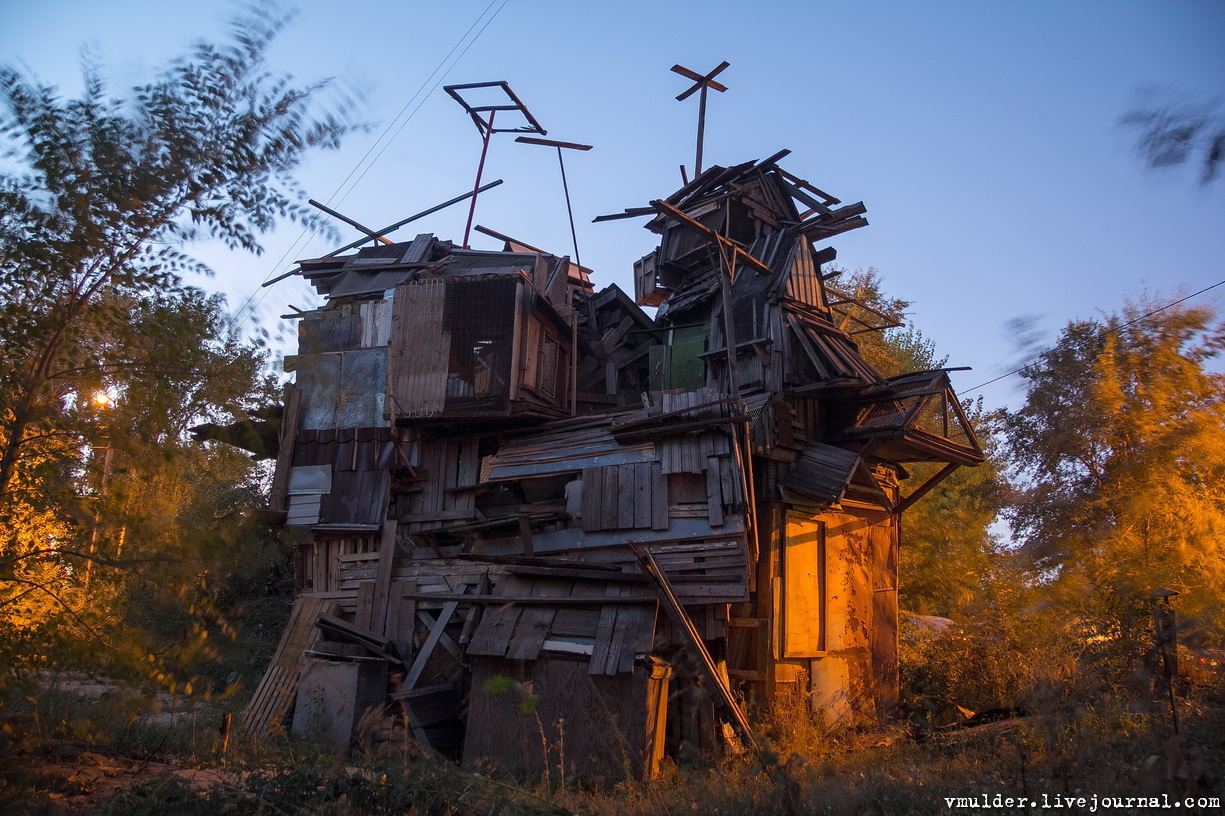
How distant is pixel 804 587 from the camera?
48.7 ft

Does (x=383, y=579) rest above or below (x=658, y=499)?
below

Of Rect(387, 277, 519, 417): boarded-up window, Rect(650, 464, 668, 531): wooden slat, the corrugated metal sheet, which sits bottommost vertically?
Rect(650, 464, 668, 531): wooden slat

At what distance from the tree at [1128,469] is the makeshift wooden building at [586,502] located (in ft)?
6.56

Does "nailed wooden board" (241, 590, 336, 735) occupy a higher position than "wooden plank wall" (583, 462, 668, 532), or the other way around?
"wooden plank wall" (583, 462, 668, 532)

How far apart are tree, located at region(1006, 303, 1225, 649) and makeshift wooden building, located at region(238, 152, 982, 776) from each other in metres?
2.00

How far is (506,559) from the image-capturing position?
547 inches

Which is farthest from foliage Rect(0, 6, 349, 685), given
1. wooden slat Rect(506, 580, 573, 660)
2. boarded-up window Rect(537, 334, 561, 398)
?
boarded-up window Rect(537, 334, 561, 398)

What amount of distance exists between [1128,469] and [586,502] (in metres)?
10.2

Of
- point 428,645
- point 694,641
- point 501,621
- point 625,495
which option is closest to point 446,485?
point 428,645

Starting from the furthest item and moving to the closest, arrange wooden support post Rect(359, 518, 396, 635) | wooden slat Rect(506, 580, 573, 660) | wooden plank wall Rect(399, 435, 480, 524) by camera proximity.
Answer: wooden plank wall Rect(399, 435, 480, 524) < wooden support post Rect(359, 518, 396, 635) < wooden slat Rect(506, 580, 573, 660)

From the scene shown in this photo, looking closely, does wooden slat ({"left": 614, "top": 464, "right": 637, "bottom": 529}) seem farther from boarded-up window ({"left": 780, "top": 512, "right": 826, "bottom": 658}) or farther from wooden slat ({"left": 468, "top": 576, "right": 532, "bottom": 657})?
boarded-up window ({"left": 780, "top": 512, "right": 826, "bottom": 658})

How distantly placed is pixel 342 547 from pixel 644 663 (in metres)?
7.51

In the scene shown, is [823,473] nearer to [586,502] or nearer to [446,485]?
[586,502]

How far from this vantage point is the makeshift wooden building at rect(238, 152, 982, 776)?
11.9 m
